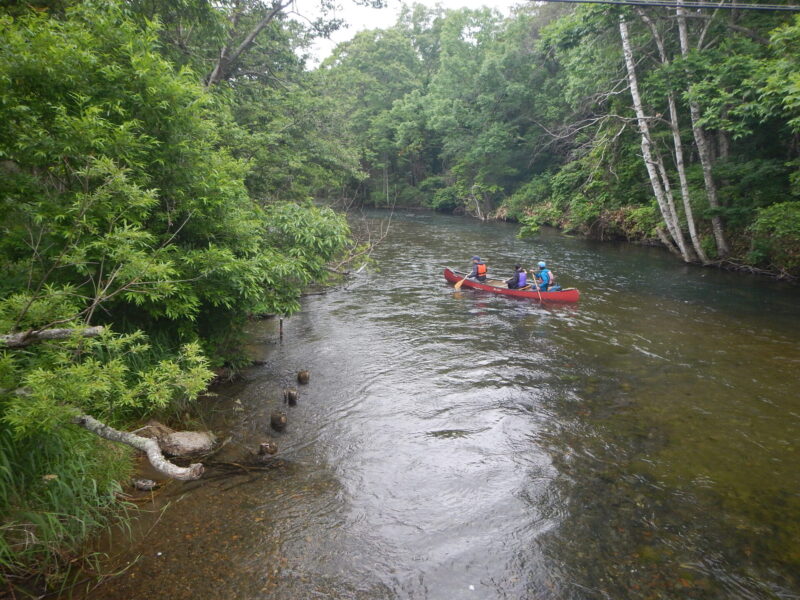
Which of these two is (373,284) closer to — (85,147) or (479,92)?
(85,147)

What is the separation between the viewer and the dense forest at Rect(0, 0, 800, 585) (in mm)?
3713

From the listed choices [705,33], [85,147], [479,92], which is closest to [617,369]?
[85,147]

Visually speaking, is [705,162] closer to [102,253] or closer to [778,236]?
[778,236]

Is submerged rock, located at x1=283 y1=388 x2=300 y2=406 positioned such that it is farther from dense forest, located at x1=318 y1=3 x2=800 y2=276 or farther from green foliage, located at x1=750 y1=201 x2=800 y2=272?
green foliage, located at x1=750 y1=201 x2=800 y2=272

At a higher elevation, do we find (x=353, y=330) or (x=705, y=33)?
(x=705, y=33)

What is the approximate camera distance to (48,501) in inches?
147

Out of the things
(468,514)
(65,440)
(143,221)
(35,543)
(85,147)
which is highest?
(85,147)

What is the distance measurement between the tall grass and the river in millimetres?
409

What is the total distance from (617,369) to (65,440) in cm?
→ 891

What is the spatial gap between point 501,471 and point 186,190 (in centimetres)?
568

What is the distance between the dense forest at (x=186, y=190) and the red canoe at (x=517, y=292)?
4605 millimetres

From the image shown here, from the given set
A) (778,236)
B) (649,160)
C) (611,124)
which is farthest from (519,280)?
(611,124)

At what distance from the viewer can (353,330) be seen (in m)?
11.1

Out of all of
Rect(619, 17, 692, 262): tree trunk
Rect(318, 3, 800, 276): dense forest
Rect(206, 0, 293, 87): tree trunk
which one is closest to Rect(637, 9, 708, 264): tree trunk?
Rect(318, 3, 800, 276): dense forest
